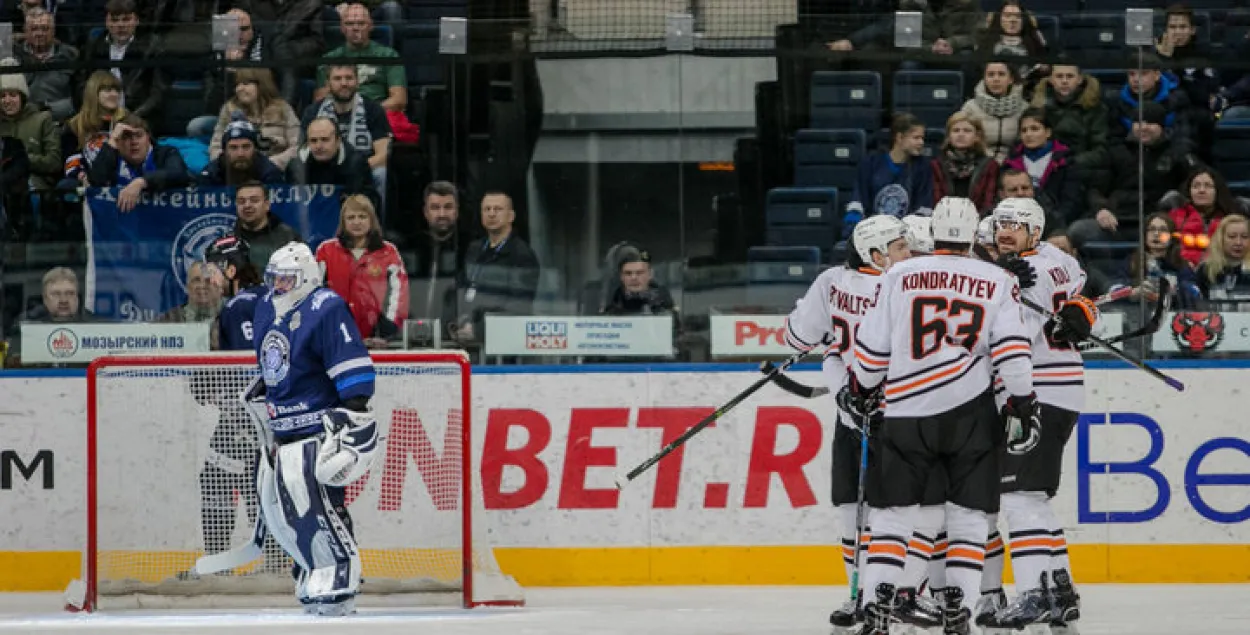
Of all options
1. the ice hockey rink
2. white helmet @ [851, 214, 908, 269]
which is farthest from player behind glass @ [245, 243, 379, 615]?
white helmet @ [851, 214, 908, 269]

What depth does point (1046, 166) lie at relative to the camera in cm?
891

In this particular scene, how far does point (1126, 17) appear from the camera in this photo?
888 centimetres

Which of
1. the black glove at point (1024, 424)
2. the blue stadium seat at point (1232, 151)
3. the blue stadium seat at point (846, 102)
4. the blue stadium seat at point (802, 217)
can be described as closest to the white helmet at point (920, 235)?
the black glove at point (1024, 424)

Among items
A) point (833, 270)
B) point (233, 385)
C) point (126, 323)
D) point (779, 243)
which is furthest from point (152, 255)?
point (833, 270)

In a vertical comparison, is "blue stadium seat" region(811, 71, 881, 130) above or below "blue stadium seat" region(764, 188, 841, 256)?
above

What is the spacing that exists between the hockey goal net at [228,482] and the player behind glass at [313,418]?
606 millimetres

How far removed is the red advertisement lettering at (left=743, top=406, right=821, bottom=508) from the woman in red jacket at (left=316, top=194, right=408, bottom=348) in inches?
58.1

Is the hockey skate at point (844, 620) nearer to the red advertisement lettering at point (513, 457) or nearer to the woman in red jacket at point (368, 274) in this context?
the red advertisement lettering at point (513, 457)

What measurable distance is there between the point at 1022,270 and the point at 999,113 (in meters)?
2.19

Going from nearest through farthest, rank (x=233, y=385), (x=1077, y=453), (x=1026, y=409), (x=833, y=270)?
(x=1026, y=409)
(x=833, y=270)
(x=233, y=385)
(x=1077, y=453)

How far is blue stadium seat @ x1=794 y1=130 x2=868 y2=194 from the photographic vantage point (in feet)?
29.2

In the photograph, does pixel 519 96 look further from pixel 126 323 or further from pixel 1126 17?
pixel 1126 17

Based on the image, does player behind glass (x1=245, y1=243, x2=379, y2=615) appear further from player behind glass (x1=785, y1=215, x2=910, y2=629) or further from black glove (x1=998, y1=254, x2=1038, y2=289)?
black glove (x1=998, y1=254, x2=1038, y2=289)

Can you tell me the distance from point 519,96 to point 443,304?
34.0 inches
